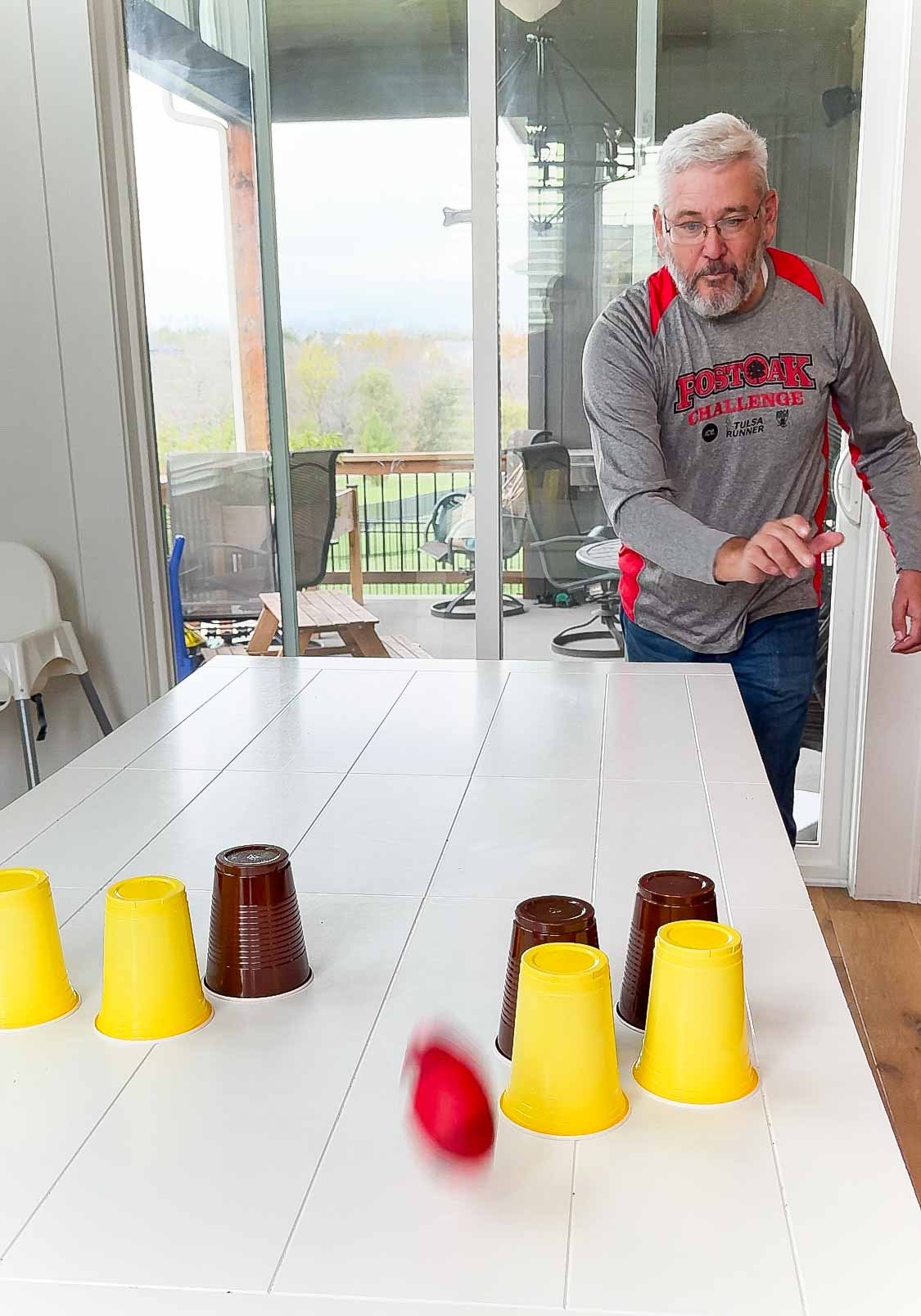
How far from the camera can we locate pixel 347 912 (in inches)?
42.8

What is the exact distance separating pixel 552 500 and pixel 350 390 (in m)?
0.58

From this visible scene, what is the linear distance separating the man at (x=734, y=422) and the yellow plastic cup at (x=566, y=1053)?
119cm

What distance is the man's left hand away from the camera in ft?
7.00

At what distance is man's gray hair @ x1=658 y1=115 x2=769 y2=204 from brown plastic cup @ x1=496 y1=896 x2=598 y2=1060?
147 centimetres

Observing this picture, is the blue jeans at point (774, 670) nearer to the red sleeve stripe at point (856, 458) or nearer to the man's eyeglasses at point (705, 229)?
the red sleeve stripe at point (856, 458)

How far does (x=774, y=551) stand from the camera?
166 centimetres

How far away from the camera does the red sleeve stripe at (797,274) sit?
2.09 m

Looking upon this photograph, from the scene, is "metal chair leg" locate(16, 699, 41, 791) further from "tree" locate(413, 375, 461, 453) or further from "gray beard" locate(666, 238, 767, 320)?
"gray beard" locate(666, 238, 767, 320)

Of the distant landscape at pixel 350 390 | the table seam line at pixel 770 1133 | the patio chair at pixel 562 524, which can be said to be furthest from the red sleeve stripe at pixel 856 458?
the table seam line at pixel 770 1133

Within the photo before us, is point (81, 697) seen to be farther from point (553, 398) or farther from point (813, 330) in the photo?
point (813, 330)

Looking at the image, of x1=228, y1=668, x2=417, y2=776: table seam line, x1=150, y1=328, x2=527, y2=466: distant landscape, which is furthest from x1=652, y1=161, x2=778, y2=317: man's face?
x1=150, y1=328, x2=527, y2=466: distant landscape

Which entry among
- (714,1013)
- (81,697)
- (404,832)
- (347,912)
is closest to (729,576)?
(404,832)

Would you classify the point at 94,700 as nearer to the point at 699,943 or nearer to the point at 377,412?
the point at 377,412

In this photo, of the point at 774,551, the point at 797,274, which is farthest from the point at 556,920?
the point at 797,274
